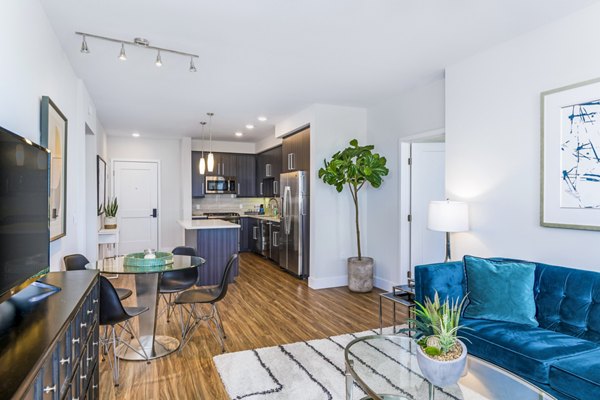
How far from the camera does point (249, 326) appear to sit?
376 cm

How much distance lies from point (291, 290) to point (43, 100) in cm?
375

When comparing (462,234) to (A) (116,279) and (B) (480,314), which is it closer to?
(B) (480,314)

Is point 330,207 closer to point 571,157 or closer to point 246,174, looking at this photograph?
point 571,157

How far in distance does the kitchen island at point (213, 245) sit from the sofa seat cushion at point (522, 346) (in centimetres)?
380

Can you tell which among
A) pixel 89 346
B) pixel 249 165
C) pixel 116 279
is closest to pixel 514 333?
pixel 89 346

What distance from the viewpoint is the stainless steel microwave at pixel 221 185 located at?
27.8 ft

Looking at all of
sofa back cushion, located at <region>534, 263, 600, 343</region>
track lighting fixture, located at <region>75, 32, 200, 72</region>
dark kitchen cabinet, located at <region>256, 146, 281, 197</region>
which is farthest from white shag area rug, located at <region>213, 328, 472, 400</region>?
dark kitchen cabinet, located at <region>256, 146, 281, 197</region>

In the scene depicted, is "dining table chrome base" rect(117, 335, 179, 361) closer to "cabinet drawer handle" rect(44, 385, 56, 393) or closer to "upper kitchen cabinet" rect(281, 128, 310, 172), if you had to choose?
"cabinet drawer handle" rect(44, 385, 56, 393)

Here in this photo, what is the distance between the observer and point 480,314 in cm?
267

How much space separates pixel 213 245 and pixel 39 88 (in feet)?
10.9

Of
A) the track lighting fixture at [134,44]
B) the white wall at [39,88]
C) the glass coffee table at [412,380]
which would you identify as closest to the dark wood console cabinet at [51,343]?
the white wall at [39,88]

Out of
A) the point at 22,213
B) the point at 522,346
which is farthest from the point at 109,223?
the point at 522,346

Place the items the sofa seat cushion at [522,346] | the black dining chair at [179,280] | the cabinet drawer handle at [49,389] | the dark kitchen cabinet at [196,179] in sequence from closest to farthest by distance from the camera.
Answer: the cabinet drawer handle at [49,389], the sofa seat cushion at [522,346], the black dining chair at [179,280], the dark kitchen cabinet at [196,179]

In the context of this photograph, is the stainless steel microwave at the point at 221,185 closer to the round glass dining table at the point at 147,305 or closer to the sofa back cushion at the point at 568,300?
the round glass dining table at the point at 147,305
